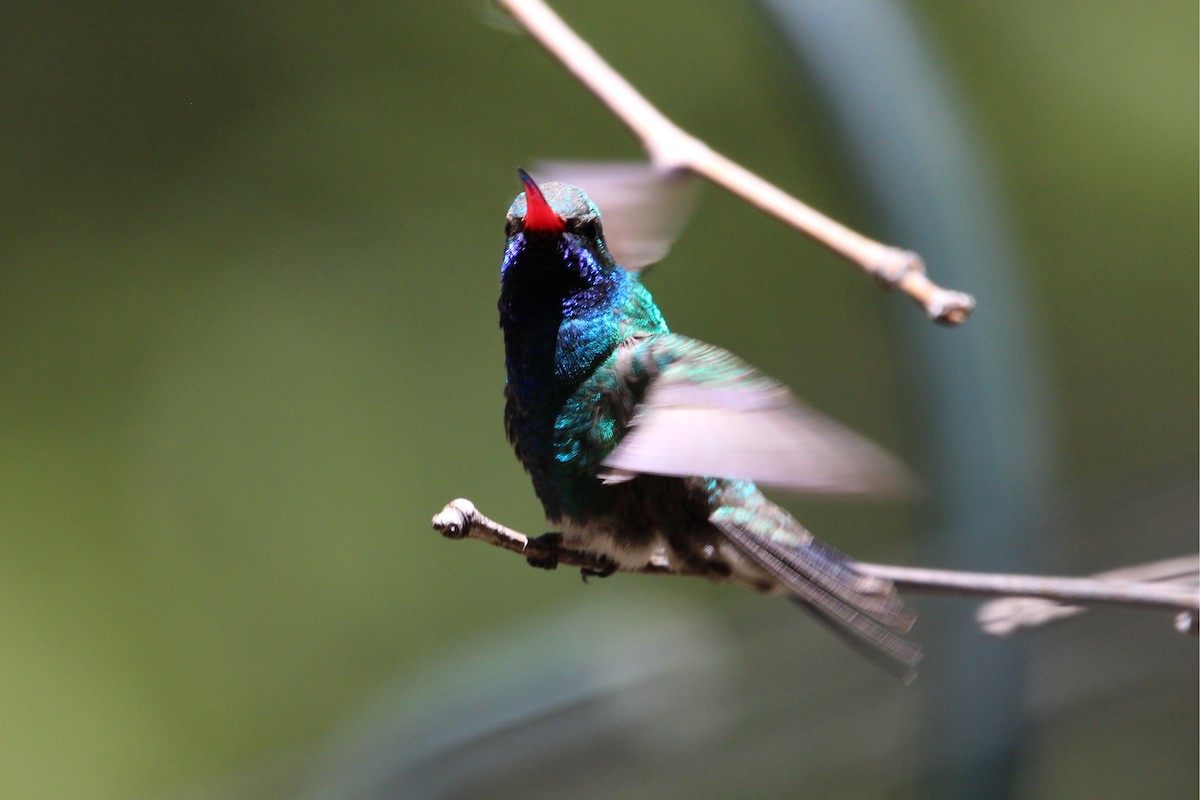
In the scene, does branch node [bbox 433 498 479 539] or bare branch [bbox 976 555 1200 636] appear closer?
branch node [bbox 433 498 479 539]

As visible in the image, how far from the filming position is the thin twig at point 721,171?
2.51 ft

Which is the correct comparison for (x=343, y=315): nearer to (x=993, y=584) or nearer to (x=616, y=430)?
(x=616, y=430)

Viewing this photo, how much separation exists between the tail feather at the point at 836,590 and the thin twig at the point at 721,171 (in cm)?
26

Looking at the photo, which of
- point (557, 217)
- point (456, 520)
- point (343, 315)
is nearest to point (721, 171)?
point (557, 217)

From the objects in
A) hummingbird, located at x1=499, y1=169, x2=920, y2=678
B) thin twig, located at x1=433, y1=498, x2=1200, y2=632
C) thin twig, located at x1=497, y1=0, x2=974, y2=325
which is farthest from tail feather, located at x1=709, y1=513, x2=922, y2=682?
thin twig, located at x1=497, y1=0, x2=974, y2=325

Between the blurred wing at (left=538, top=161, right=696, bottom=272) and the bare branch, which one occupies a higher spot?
the blurred wing at (left=538, top=161, right=696, bottom=272)

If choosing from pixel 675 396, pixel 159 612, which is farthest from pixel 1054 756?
pixel 159 612

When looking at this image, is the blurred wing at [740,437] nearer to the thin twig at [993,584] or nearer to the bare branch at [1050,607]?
the thin twig at [993,584]

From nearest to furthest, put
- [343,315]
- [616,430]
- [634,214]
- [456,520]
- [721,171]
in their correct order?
[456,520] → [721,171] → [616,430] → [634,214] → [343,315]

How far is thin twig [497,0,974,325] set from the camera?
30.1 inches

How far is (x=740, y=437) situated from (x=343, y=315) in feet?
10.8

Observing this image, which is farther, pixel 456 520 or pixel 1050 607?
pixel 1050 607

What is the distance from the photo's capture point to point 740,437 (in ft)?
2.48

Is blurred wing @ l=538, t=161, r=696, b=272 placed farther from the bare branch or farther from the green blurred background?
the green blurred background
